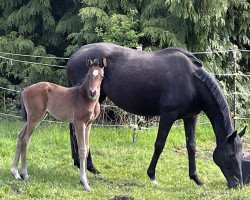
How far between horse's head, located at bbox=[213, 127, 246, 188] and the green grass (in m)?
0.15

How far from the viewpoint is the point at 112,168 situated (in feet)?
26.1

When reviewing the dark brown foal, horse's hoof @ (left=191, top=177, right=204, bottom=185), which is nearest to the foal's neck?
the dark brown foal

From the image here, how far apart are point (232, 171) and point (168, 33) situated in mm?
4141

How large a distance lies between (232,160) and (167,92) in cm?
120

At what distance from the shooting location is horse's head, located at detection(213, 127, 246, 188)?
21.8 ft

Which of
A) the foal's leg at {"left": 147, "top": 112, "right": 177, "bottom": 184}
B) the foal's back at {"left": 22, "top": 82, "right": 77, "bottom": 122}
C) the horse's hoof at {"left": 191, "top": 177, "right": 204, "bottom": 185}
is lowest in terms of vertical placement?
the horse's hoof at {"left": 191, "top": 177, "right": 204, "bottom": 185}

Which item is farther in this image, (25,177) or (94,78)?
(25,177)

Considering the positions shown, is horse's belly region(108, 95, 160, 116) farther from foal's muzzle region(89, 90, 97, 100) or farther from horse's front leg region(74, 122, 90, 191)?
foal's muzzle region(89, 90, 97, 100)

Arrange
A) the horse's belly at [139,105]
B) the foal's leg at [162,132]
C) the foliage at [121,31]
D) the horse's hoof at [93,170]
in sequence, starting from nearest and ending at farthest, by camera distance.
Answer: the foal's leg at [162,132]
the horse's belly at [139,105]
the horse's hoof at [93,170]
the foliage at [121,31]

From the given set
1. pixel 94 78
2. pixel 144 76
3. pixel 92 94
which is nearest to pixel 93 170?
pixel 144 76

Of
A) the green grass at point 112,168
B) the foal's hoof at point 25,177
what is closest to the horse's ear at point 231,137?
Result: the green grass at point 112,168

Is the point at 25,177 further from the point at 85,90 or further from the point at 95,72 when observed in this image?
the point at 95,72

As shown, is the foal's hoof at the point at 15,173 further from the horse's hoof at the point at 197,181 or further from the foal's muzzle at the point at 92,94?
the horse's hoof at the point at 197,181

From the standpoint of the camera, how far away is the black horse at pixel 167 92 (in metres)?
6.83
